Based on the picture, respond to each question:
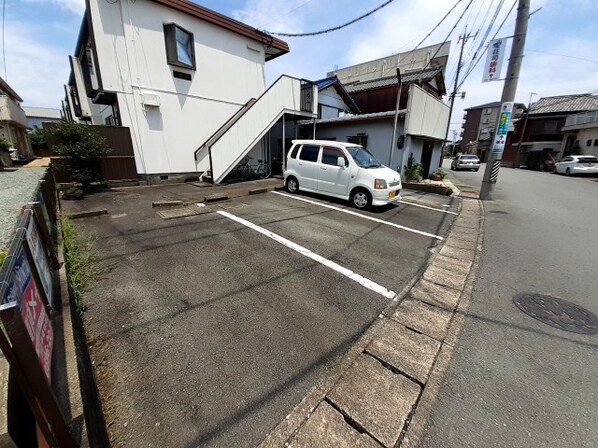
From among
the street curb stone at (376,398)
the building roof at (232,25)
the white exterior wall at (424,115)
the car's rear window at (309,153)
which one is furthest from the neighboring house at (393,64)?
the street curb stone at (376,398)

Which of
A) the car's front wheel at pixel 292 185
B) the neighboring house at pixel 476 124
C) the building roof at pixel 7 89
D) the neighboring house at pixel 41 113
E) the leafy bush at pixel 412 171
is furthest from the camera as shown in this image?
the neighboring house at pixel 476 124

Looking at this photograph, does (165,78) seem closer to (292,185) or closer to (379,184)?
(292,185)

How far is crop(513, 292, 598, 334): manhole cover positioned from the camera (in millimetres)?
2798

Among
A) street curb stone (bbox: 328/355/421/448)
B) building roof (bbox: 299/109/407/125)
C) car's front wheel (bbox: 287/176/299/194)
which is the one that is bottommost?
street curb stone (bbox: 328/355/421/448)

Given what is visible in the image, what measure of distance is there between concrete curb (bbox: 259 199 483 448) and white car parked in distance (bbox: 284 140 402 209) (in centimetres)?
381

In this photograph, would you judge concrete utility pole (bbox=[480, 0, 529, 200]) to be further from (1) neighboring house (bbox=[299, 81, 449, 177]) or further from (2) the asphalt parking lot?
(2) the asphalt parking lot

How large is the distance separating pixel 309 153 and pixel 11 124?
2176cm

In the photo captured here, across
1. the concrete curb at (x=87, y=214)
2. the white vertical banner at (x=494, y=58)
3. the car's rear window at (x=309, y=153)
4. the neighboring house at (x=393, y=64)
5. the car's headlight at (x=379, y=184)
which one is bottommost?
the concrete curb at (x=87, y=214)

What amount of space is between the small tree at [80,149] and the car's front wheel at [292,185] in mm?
5670

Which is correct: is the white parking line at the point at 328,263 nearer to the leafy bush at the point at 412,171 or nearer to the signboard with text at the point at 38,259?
the signboard with text at the point at 38,259

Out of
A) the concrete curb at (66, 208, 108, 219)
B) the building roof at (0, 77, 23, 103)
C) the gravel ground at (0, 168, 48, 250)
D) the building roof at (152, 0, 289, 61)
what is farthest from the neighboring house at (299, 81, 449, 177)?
the building roof at (0, 77, 23, 103)

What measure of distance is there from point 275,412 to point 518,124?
1660 inches

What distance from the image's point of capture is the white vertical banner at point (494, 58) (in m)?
8.10

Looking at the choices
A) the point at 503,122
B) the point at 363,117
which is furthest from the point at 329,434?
the point at 363,117
